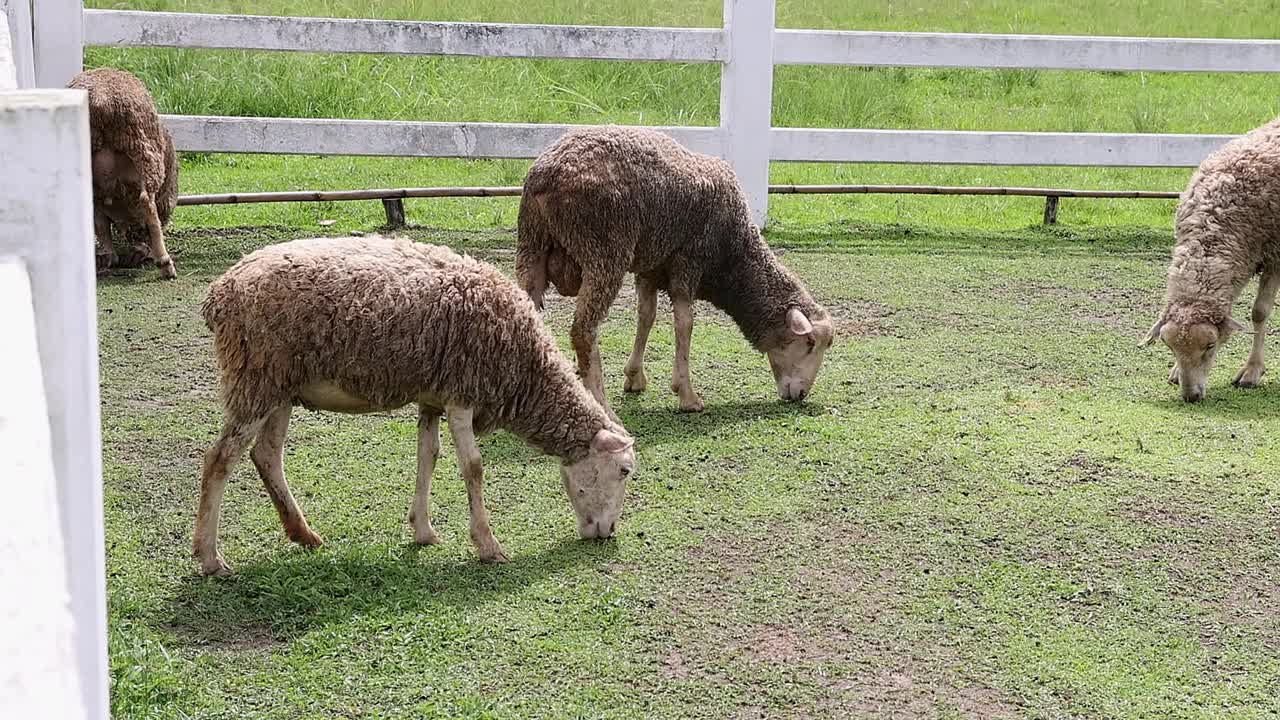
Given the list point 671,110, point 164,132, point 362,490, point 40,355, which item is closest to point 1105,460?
point 362,490

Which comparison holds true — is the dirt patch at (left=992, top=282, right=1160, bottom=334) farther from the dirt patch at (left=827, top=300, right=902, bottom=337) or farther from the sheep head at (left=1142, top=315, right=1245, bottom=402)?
the sheep head at (left=1142, top=315, right=1245, bottom=402)

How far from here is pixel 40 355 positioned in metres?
1.37

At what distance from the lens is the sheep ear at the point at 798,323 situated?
6738 millimetres

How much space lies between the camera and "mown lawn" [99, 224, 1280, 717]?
12.9ft

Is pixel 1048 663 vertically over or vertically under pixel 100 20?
under

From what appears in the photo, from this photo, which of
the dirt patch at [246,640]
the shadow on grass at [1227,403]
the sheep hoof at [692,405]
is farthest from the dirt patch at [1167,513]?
the dirt patch at [246,640]

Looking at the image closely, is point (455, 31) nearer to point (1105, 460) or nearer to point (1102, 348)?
point (1102, 348)

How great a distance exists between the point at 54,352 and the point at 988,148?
9.92m

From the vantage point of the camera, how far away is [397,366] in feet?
14.8

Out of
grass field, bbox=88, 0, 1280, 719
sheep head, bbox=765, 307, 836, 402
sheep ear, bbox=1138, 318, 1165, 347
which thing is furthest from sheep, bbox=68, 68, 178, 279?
sheep ear, bbox=1138, 318, 1165, 347

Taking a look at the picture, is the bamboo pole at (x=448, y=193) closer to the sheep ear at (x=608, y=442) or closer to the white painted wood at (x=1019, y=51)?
the white painted wood at (x=1019, y=51)

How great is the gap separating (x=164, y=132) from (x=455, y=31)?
2116 mm

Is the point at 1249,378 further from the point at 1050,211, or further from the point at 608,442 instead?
the point at 1050,211

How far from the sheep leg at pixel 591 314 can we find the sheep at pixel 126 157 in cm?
342
